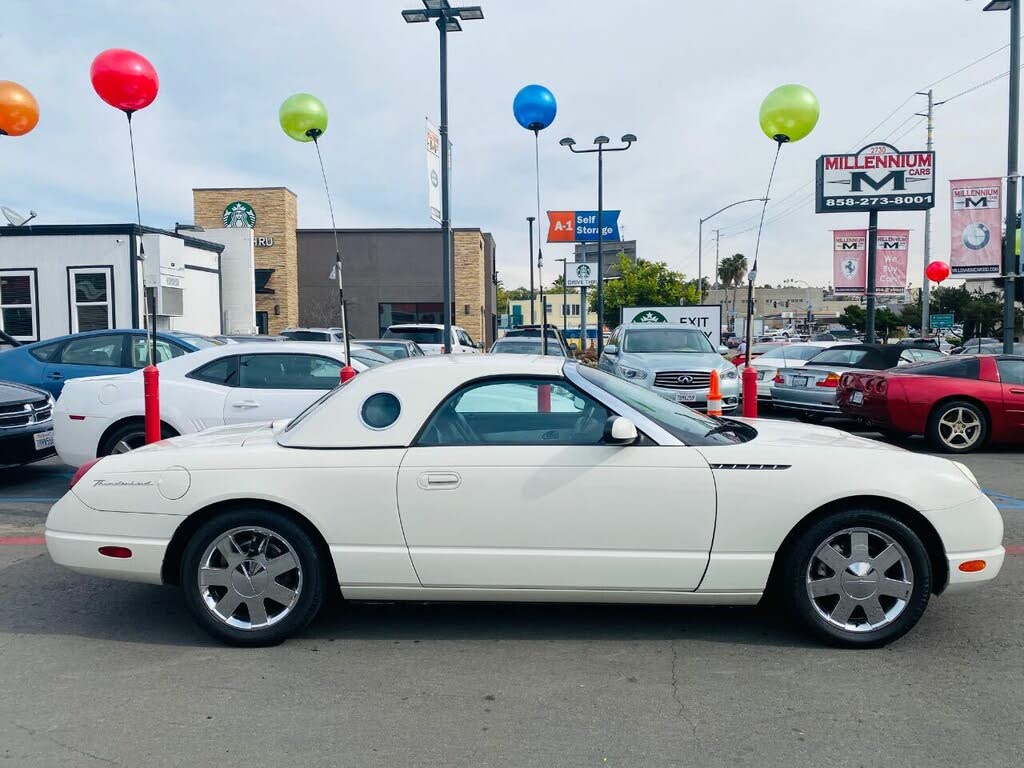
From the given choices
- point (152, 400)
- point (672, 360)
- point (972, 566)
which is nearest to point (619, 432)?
point (972, 566)

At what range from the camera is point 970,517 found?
13.3ft

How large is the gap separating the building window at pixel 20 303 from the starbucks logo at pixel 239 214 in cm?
1508

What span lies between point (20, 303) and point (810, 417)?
713 inches

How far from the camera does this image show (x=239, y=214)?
35125 mm

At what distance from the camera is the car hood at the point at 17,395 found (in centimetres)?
819

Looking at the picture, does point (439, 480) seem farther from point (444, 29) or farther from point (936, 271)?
point (936, 271)

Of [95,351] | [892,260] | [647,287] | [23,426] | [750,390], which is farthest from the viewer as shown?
[647,287]

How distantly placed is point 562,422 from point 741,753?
1.80 metres

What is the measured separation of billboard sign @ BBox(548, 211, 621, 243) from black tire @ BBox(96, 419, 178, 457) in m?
23.5

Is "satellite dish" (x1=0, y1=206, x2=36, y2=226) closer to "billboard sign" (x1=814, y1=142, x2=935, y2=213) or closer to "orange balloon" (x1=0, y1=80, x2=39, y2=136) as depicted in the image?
"orange balloon" (x1=0, y1=80, x2=39, y2=136)

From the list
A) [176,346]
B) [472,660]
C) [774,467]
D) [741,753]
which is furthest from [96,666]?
[176,346]

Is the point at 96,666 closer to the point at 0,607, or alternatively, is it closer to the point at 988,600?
the point at 0,607

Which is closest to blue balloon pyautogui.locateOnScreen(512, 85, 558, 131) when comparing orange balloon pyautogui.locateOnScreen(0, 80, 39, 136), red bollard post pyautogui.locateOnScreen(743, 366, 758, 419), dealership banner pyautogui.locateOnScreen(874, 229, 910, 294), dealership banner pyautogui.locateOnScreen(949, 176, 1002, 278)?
red bollard post pyautogui.locateOnScreen(743, 366, 758, 419)

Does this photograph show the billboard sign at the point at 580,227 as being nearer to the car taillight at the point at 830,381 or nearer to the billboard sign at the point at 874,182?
the billboard sign at the point at 874,182
